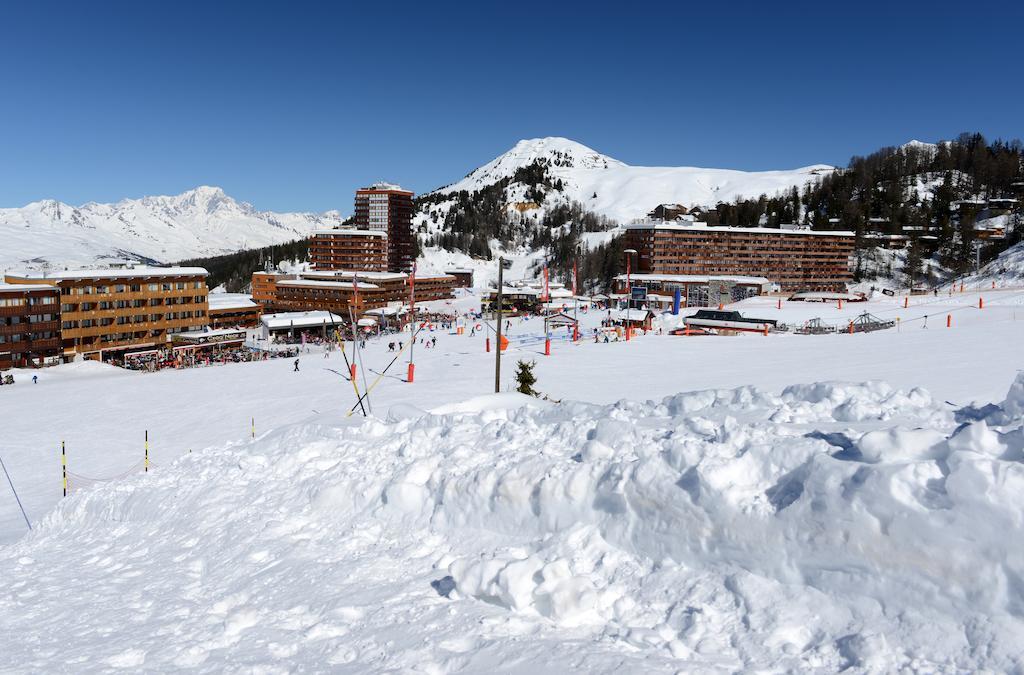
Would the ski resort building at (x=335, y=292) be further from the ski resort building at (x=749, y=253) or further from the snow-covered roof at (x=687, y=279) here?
the ski resort building at (x=749, y=253)

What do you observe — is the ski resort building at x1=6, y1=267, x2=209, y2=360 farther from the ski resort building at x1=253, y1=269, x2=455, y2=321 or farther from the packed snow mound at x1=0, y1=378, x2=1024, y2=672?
the packed snow mound at x1=0, y1=378, x2=1024, y2=672

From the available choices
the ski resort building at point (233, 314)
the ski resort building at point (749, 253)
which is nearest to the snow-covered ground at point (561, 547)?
the ski resort building at point (233, 314)

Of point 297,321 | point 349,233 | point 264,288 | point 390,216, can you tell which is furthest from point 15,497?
point 390,216

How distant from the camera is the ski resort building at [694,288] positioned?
86.3 metres

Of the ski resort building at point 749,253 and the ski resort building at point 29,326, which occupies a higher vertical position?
the ski resort building at point 749,253

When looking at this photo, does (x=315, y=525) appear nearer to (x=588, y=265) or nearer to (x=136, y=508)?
(x=136, y=508)

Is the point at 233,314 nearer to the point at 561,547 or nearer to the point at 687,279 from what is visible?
the point at 687,279

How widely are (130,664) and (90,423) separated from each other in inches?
911

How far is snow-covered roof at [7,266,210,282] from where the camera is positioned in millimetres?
55253

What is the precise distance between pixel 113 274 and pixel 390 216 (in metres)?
78.9

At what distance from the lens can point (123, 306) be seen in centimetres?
5850

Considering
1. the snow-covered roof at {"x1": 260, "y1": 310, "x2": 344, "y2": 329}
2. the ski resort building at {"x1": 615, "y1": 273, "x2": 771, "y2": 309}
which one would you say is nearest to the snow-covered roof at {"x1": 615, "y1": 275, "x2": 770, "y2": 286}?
the ski resort building at {"x1": 615, "y1": 273, "x2": 771, "y2": 309}

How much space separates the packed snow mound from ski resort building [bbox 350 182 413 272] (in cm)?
12629

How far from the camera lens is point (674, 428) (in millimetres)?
9562
